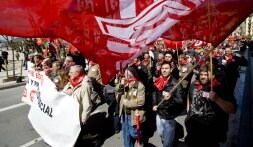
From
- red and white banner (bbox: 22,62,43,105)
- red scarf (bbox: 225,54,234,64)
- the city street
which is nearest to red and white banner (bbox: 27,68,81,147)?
red and white banner (bbox: 22,62,43,105)

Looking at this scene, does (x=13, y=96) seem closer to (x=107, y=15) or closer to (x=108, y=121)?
(x=108, y=121)

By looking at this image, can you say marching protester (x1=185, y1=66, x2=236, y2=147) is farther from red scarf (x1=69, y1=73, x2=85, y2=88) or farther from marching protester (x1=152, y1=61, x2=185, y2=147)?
red scarf (x1=69, y1=73, x2=85, y2=88)

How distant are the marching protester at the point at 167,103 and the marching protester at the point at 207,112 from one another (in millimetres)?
389

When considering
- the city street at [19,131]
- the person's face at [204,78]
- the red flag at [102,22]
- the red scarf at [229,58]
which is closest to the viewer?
the red flag at [102,22]

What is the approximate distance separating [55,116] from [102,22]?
2542mm

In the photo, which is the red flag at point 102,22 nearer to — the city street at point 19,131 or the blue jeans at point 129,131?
the blue jeans at point 129,131

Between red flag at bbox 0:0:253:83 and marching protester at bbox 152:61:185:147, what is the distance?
1836 millimetres

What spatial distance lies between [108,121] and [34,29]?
5095mm

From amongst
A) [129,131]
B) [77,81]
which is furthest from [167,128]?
[77,81]

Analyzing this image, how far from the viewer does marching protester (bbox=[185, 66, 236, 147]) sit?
4.09m

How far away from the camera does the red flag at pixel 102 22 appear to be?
2.83 meters

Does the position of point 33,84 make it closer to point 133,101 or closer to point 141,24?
point 133,101

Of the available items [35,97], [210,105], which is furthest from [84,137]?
[210,105]

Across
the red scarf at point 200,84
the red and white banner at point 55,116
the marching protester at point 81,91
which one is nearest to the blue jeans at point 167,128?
the red scarf at point 200,84
